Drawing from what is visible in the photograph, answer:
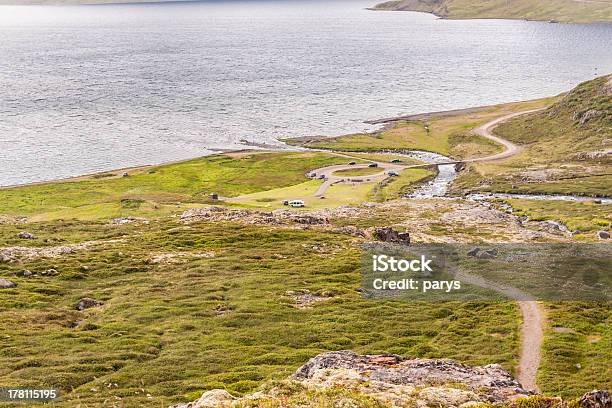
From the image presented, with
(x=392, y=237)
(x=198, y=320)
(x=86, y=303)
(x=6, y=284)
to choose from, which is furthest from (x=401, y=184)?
(x=6, y=284)

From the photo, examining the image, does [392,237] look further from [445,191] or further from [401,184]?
[401,184]

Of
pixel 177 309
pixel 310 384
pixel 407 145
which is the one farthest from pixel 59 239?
pixel 407 145

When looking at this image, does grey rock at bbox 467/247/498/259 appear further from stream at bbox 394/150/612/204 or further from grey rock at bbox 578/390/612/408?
grey rock at bbox 578/390/612/408

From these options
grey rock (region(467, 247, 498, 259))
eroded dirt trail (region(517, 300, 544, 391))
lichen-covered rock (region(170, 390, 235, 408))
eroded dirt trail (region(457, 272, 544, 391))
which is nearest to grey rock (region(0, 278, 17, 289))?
lichen-covered rock (region(170, 390, 235, 408))

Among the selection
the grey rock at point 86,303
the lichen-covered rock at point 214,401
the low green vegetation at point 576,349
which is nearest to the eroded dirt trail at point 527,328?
the low green vegetation at point 576,349

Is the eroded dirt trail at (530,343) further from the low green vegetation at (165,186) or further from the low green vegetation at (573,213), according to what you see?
the low green vegetation at (165,186)

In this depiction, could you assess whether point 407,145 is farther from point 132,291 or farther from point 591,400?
point 591,400
